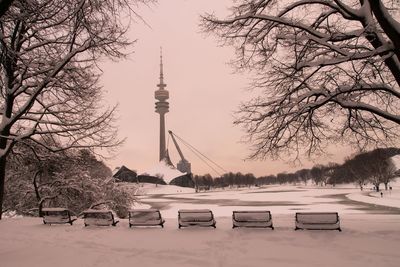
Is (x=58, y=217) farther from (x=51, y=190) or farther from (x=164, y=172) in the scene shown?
(x=164, y=172)

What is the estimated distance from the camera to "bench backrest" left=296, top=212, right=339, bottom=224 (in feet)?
43.6

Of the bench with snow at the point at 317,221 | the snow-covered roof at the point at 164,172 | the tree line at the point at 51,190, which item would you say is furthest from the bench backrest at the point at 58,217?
the snow-covered roof at the point at 164,172

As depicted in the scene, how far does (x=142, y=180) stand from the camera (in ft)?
558

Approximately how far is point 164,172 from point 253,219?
16001 cm

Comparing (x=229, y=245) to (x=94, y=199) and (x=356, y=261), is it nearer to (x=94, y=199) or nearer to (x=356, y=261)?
(x=356, y=261)

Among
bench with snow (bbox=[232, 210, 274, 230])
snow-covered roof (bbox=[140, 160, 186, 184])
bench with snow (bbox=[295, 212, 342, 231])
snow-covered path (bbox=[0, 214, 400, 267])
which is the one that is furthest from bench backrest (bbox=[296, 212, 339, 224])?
snow-covered roof (bbox=[140, 160, 186, 184])

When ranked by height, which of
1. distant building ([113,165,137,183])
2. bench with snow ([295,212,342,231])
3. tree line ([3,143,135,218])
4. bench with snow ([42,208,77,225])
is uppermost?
distant building ([113,165,137,183])

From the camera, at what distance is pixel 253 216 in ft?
47.2

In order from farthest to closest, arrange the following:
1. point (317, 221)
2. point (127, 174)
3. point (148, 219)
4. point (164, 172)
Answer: point (164, 172), point (127, 174), point (148, 219), point (317, 221)

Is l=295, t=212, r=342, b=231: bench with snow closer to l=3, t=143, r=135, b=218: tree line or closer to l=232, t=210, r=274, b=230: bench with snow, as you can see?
l=232, t=210, r=274, b=230: bench with snow

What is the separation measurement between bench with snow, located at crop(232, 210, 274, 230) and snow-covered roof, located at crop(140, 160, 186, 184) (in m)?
156

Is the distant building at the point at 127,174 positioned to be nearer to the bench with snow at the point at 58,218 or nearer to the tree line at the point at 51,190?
the tree line at the point at 51,190

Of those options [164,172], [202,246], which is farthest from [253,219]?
[164,172]

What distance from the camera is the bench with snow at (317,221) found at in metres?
13.2
